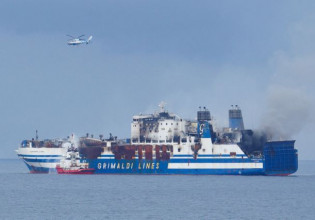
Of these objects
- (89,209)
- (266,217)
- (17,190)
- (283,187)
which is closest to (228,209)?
(266,217)

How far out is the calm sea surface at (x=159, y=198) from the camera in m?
78.1

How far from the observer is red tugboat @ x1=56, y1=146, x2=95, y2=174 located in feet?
424

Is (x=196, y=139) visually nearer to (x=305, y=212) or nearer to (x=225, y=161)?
(x=225, y=161)

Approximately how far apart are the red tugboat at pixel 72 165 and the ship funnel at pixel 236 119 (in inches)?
851

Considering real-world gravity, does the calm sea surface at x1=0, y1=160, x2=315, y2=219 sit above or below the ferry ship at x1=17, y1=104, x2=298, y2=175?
below

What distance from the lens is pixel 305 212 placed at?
8038 centimetres

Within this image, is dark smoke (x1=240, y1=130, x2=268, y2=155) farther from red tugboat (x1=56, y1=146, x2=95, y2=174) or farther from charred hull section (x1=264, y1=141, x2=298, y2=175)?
red tugboat (x1=56, y1=146, x2=95, y2=174)

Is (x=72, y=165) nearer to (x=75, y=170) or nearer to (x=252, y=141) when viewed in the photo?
(x=75, y=170)

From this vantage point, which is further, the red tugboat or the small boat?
the red tugboat

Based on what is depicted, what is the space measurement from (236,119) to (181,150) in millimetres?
11171

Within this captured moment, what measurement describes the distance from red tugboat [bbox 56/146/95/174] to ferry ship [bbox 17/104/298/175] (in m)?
0.21

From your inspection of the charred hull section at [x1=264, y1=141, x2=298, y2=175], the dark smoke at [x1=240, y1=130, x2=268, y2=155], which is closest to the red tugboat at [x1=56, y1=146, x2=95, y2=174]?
the dark smoke at [x1=240, y1=130, x2=268, y2=155]

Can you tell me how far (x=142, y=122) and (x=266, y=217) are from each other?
53704 millimetres

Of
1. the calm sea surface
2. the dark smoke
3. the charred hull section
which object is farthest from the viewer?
the dark smoke
